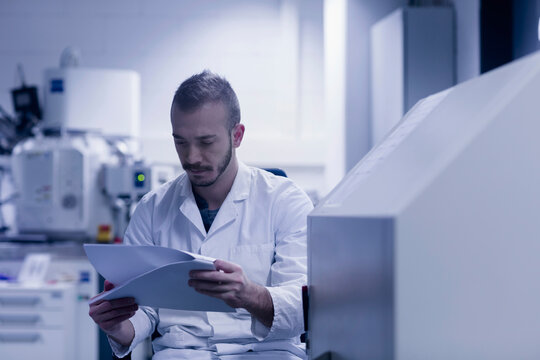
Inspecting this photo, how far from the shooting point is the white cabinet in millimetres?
3109

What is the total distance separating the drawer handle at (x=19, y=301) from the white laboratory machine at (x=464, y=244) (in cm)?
288

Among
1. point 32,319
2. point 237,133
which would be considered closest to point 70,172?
point 32,319

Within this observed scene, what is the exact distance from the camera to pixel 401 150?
0.74 m

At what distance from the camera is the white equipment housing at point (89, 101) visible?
3715mm

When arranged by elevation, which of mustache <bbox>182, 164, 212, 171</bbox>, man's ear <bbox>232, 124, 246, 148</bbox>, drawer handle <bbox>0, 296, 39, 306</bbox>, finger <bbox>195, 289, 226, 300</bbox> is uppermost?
man's ear <bbox>232, 124, 246, 148</bbox>

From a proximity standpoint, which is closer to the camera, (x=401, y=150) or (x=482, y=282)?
(x=482, y=282)

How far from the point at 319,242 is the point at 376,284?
26cm

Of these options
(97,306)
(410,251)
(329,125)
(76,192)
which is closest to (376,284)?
(410,251)

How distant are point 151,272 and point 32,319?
2465mm

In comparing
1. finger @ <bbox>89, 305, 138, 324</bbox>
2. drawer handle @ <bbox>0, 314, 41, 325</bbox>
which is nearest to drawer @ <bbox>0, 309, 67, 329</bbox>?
drawer handle @ <bbox>0, 314, 41, 325</bbox>

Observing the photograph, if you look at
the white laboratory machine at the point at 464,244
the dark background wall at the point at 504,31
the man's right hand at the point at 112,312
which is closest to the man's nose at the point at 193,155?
the man's right hand at the point at 112,312

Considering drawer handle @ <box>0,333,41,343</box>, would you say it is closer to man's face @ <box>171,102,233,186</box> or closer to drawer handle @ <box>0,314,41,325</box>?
drawer handle @ <box>0,314,41,325</box>

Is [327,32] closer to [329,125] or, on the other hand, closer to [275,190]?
[329,125]

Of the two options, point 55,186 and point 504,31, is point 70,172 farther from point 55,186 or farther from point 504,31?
point 504,31
